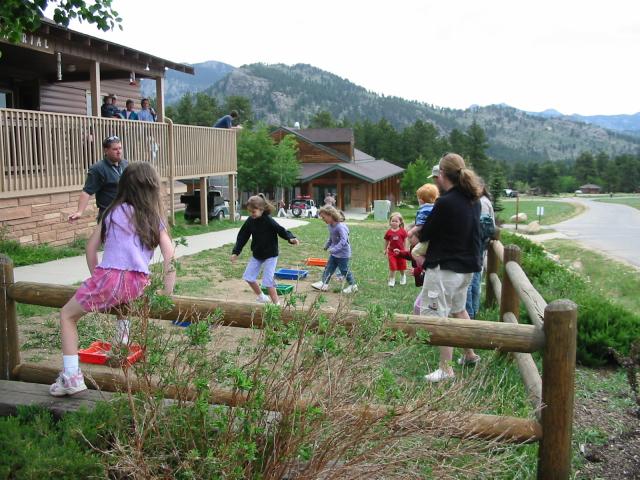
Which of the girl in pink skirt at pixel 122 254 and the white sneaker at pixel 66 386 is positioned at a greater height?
the girl in pink skirt at pixel 122 254

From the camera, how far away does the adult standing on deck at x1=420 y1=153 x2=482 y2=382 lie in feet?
15.5

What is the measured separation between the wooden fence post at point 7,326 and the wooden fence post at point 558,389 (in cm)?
310

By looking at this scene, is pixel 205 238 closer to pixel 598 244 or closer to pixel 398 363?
pixel 398 363

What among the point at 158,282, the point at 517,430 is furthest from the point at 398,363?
the point at 158,282

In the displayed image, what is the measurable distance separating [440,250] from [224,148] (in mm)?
15102

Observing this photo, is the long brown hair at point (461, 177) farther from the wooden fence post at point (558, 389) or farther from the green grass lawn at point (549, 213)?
the green grass lawn at point (549, 213)

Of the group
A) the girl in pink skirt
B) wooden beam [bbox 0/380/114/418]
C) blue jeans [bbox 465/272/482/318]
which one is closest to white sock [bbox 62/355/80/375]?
the girl in pink skirt

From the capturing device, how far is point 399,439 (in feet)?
8.56

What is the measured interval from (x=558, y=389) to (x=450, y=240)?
1683 millimetres

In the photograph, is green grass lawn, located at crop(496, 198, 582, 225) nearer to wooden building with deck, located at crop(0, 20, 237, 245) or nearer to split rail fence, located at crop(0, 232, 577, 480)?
wooden building with deck, located at crop(0, 20, 237, 245)

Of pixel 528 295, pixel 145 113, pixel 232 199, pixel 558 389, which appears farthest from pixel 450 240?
pixel 232 199

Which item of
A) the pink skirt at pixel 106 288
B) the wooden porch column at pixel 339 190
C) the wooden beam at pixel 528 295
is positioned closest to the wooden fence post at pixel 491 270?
the wooden beam at pixel 528 295

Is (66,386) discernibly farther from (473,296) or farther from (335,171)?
(335,171)

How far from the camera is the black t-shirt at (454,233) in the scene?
4.71 meters
